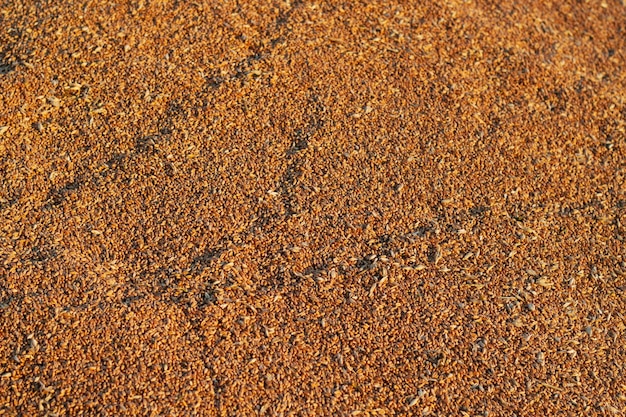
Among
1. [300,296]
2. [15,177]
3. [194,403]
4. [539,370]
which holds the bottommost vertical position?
[15,177]

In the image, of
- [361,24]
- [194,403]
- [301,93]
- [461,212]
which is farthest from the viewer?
[361,24]

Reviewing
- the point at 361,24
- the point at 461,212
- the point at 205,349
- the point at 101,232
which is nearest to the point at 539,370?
the point at 461,212

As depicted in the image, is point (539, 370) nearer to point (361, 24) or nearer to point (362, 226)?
point (362, 226)

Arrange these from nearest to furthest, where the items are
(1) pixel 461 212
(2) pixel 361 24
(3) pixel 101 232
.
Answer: (3) pixel 101 232 < (1) pixel 461 212 < (2) pixel 361 24

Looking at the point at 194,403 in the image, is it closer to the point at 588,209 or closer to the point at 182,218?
the point at 182,218

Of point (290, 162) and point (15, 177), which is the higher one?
point (290, 162)

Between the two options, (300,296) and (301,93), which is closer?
(300,296)
